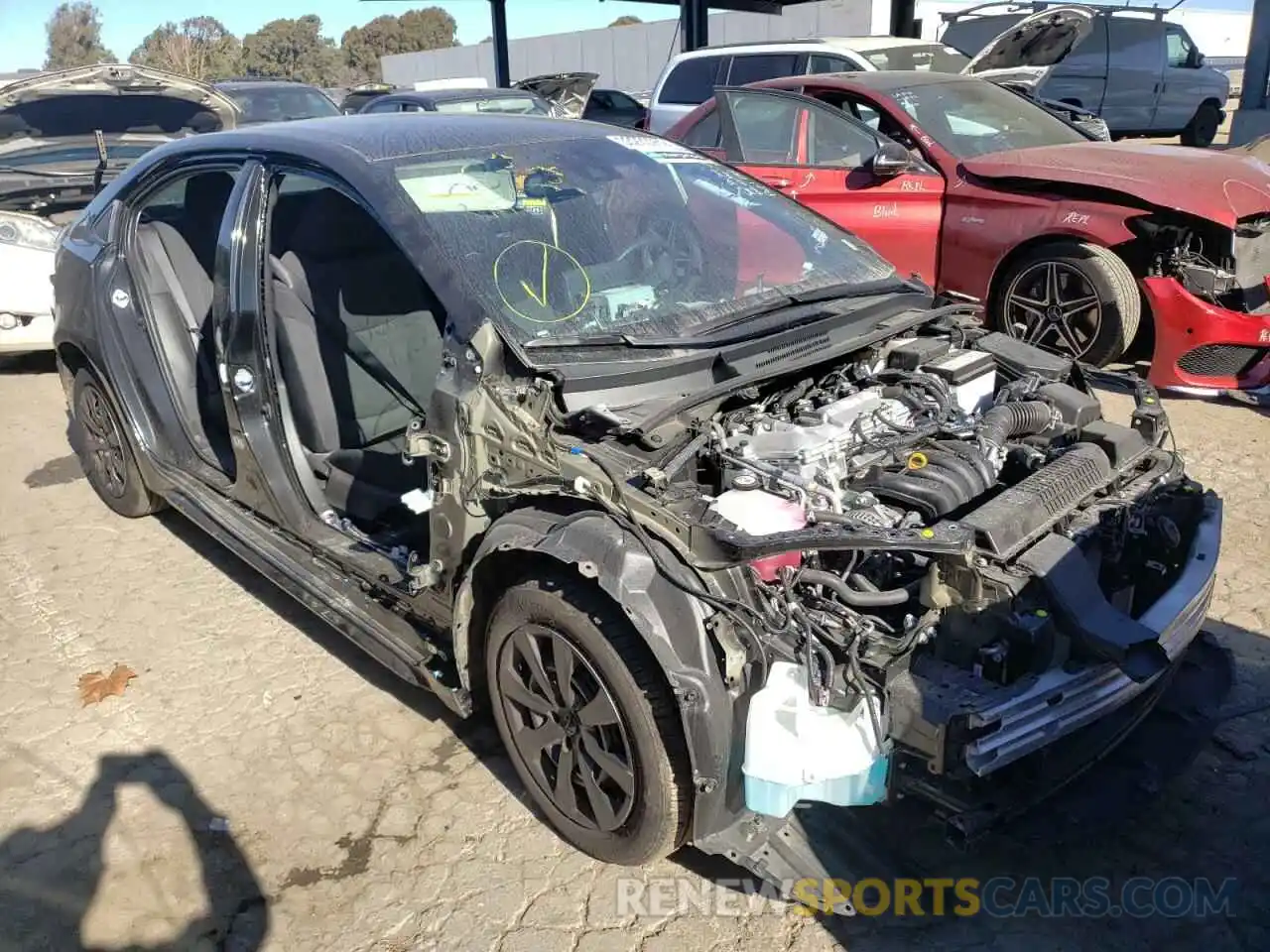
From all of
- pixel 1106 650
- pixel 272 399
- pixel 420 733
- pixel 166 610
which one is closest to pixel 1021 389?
pixel 1106 650

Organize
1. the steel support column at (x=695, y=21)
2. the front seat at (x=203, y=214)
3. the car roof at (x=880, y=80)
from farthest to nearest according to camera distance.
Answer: the steel support column at (x=695, y=21) < the car roof at (x=880, y=80) < the front seat at (x=203, y=214)

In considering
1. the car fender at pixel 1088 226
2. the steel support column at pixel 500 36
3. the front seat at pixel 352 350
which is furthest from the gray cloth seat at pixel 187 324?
the steel support column at pixel 500 36

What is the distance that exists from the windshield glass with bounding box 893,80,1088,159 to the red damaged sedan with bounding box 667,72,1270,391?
1 centimetres

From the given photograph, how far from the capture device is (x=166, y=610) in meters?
4.09

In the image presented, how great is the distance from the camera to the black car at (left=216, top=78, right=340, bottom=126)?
12188 mm

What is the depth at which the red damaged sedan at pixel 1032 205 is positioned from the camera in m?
5.37

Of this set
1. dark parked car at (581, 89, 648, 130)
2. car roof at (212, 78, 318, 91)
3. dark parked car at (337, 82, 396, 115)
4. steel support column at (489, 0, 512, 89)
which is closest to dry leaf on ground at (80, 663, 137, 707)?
car roof at (212, 78, 318, 91)

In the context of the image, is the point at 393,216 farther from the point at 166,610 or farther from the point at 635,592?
the point at 166,610

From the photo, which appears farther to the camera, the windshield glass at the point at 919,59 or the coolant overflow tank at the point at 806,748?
the windshield glass at the point at 919,59

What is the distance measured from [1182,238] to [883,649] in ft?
14.2

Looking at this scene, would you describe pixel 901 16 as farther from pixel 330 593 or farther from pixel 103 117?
pixel 330 593

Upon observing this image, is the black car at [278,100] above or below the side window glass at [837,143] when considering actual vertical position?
above

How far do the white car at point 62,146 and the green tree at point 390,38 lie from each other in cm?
5991

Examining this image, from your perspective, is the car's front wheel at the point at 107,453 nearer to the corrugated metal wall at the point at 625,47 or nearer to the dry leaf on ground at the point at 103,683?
the dry leaf on ground at the point at 103,683
